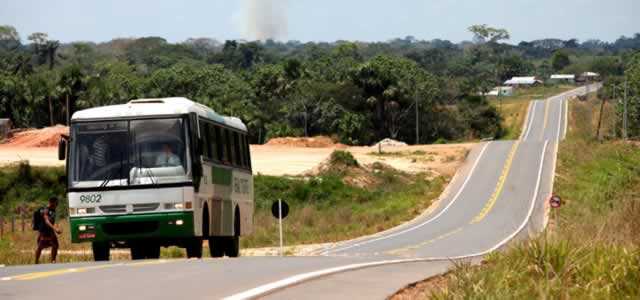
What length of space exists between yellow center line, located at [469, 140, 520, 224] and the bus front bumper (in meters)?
39.4

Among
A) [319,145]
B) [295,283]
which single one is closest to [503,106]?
[319,145]

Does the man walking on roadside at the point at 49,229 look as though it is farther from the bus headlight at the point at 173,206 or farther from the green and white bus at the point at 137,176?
the bus headlight at the point at 173,206

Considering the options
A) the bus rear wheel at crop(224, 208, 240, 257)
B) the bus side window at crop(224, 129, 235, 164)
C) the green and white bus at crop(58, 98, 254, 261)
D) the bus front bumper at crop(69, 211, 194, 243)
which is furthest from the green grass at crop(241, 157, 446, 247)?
the bus front bumper at crop(69, 211, 194, 243)

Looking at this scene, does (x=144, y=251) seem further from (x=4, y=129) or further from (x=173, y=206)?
(x=4, y=129)

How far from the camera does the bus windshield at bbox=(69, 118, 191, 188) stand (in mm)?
24875

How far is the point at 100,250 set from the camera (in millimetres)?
25359

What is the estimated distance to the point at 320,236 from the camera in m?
→ 55.8

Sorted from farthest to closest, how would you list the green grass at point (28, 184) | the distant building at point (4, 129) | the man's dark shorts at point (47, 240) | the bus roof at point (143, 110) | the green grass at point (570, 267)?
the distant building at point (4, 129)
the green grass at point (28, 184)
the man's dark shorts at point (47, 240)
the bus roof at point (143, 110)
the green grass at point (570, 267)

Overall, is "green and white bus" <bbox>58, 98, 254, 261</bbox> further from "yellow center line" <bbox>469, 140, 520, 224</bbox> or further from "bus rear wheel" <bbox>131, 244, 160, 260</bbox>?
"yellow center line" <bbox>469, 140, 520, 224</bbox>

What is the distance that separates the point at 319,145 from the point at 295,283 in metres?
92.6

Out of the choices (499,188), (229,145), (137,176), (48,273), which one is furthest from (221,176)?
(499,188)

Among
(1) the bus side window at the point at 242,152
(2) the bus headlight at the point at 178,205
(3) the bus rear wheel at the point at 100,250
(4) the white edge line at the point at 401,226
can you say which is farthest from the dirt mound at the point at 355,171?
(2) the bus headlight at the point at 178,205

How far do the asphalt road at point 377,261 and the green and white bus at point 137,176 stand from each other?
3032mm

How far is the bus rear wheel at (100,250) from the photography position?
82.7 ft
